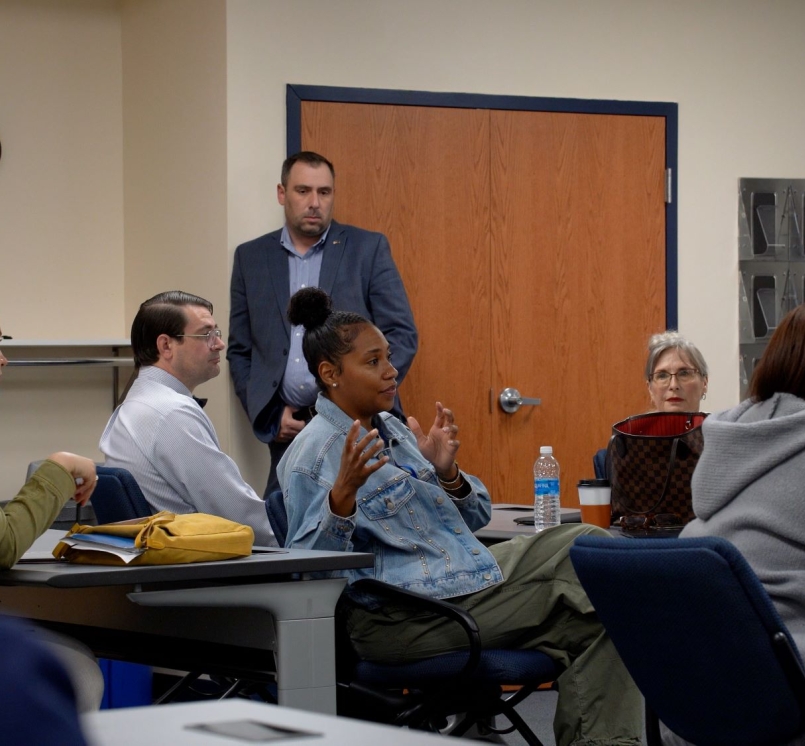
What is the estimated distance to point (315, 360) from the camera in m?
3.18

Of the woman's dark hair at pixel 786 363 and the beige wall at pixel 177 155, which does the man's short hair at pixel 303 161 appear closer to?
the beige wall at pixel 177 155

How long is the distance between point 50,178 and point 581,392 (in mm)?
2785

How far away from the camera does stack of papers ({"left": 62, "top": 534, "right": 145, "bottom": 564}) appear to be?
2.21 m

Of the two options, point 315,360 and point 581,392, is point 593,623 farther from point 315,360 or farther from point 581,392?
point 581,392

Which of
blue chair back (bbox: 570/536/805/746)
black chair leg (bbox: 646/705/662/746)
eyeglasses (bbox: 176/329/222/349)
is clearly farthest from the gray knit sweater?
eyeglasses (bbox: 176/329/222/349)

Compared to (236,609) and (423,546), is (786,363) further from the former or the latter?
(236,609)

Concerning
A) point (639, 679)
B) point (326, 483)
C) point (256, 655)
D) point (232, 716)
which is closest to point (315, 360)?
point (326, 483)

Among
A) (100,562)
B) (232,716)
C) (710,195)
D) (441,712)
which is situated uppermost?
(710,195)

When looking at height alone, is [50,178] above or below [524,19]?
below

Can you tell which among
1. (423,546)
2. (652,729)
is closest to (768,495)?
(652,729)

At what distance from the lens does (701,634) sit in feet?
6.44

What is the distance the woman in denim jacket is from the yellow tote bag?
0.42 m

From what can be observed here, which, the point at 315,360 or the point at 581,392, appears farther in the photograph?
the point at 581,392

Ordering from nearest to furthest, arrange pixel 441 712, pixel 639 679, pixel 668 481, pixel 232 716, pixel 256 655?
pixel 232 716 < pixel 639 679 < pixel 256 655 < pixel 441 712 < pixel 668 481
